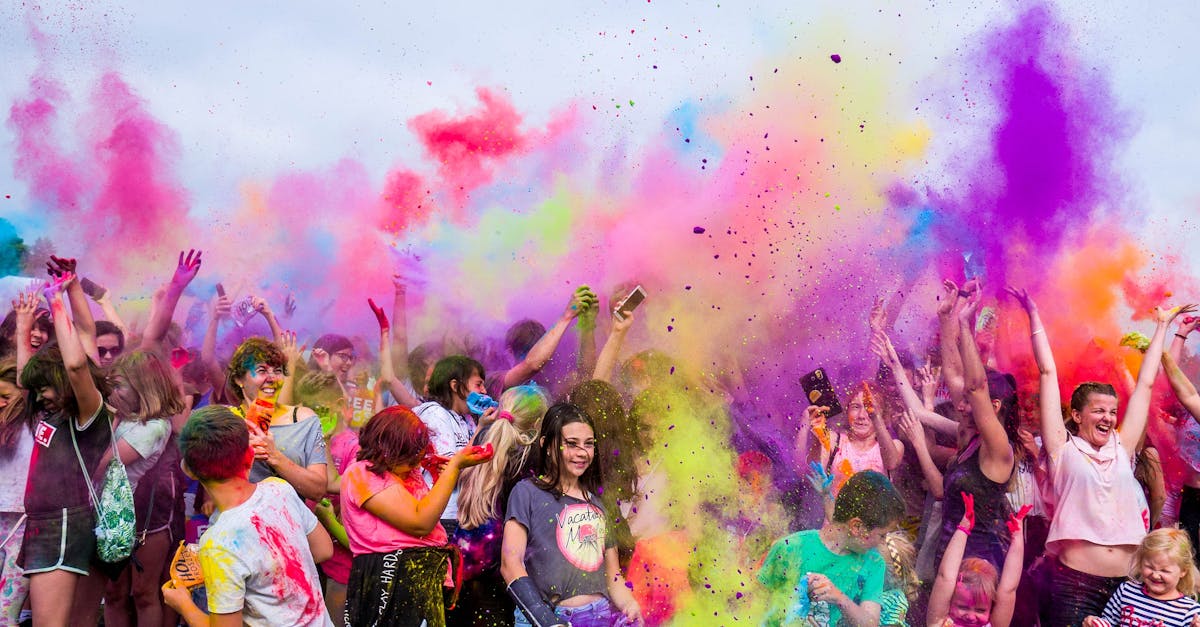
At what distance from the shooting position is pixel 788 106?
19.2 ft

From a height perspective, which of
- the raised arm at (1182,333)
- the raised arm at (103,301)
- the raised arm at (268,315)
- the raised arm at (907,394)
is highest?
the raised arm at (1182,333)

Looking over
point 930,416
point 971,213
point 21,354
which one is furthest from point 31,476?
point 971,213

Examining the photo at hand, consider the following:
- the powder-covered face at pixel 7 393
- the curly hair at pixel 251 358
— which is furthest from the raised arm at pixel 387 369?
the powder-covered face at pixel 7 393

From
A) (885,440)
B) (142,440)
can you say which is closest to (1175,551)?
(885,440)

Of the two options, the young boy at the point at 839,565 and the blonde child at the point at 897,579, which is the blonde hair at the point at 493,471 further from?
the blonde child at the point at 897,579

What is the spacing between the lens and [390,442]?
4027mm

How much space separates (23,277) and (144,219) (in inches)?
24.1

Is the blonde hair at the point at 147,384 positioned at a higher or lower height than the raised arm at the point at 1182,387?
lower

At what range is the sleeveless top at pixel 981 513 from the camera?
511 centimetres

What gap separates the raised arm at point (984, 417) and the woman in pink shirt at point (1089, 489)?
0.19m

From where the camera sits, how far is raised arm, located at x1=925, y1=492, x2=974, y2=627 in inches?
196

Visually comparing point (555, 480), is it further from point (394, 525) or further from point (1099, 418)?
point (1099, 418)

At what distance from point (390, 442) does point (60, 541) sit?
1.40 m

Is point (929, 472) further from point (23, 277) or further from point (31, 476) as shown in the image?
point (23, 277)
